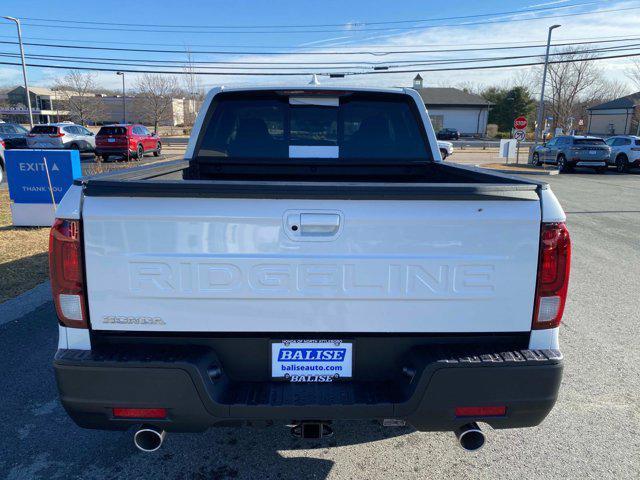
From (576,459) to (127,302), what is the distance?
2723mm

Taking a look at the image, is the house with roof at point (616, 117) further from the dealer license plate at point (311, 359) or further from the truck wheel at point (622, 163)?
the dealer license plate at point (311, 359)

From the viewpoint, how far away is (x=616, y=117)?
6844 centimetres

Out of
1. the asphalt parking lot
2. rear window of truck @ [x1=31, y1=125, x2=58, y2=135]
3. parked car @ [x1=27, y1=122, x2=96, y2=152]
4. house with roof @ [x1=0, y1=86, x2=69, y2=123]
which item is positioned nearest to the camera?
the asphalt parking lot

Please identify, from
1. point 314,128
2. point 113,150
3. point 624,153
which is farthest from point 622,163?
point 314,128

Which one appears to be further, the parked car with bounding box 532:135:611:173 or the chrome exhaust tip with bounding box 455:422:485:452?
the parked car with bounding box 532:135:611:173

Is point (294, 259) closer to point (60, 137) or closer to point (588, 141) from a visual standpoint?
point (60, 137)

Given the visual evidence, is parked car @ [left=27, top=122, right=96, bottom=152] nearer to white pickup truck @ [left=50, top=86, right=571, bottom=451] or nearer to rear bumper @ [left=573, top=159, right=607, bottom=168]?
white pickup truck @ [left=50, top=86, right=571, bottom=451]

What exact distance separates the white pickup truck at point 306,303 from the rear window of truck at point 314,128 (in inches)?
72.0

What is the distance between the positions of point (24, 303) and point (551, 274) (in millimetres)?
5284

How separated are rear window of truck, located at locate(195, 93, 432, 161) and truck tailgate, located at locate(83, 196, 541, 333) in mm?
1963

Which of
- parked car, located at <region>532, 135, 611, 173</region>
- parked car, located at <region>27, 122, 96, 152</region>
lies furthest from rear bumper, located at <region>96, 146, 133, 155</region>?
parked car, located at <region>532, 135, 611, 173</region>

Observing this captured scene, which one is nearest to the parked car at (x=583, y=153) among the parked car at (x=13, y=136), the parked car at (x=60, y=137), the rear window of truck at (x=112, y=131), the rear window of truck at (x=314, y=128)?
the rear window of truck at (x=112, y=131)

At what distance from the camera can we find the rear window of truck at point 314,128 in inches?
157

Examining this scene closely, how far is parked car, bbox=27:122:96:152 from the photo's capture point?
22625 millimetres
